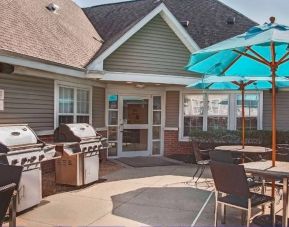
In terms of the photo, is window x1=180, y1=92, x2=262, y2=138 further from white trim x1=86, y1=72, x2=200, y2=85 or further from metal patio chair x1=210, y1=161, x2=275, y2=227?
metal patio chair x1=210, y1=161, x2=275, y2=227

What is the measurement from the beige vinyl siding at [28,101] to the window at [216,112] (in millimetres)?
5405

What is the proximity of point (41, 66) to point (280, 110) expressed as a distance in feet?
28.1

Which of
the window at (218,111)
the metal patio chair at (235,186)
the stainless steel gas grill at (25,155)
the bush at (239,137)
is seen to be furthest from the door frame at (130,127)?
the metal patio chair at (235,186)

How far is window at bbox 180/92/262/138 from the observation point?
12.0m

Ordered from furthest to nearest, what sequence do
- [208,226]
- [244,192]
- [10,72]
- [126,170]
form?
[126,170]
[10,72]
[208,226]
[244,192]

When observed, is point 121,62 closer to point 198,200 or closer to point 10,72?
point 10,72

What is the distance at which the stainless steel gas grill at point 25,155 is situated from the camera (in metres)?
5.20

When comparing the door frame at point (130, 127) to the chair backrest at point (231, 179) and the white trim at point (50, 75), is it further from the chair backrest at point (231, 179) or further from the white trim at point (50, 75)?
the chair backrest at point (231, 179)

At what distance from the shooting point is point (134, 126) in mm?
12031

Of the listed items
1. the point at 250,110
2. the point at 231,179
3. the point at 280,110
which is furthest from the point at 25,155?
the point at 280,110

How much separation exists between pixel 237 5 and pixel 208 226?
14.3 metres

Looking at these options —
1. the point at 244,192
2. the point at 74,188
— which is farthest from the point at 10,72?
the point at 244,192

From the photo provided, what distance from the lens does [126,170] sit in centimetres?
963

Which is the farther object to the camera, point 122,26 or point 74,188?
point 122,26
